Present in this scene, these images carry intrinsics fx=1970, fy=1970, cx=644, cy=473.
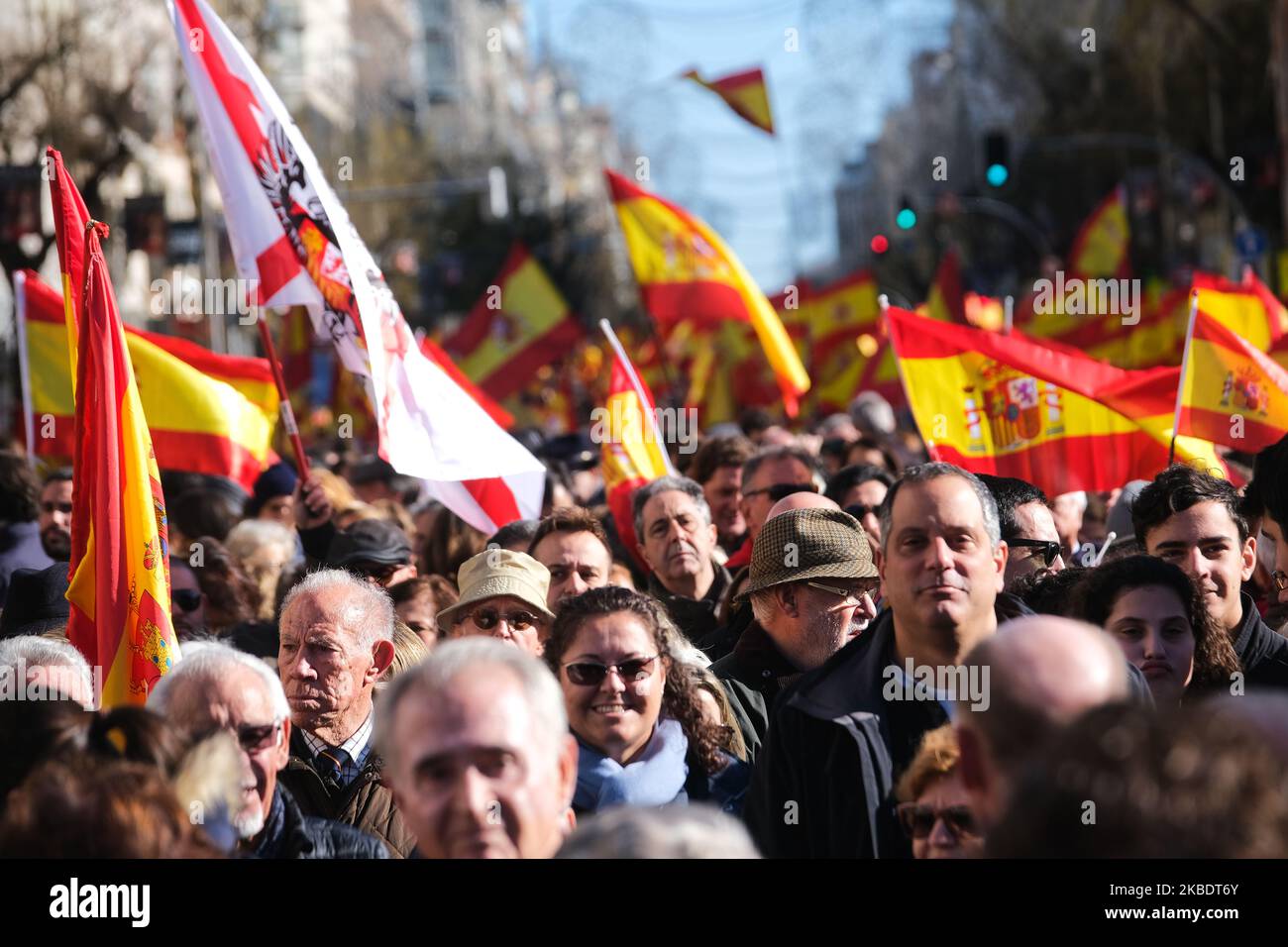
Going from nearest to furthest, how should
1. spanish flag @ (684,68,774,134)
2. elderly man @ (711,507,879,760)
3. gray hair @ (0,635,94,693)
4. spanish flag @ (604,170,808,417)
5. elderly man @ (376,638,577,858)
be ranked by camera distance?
elderly man @ (376,638,577,858) < gray hair @ (0,635,94,693) < elderly man @ (711,507,879,760) < spanish flag @ (604,170,808,417) < spanish flag @ (684,68,774,134)

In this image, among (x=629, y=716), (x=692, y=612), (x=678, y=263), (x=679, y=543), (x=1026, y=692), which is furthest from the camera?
(x=678, y=263)

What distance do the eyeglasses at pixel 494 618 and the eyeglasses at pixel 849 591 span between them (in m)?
0.99

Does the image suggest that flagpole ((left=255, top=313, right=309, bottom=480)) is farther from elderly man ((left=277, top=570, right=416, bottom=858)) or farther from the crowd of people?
elderly man ((left=277, top=570, right=416, bottom=858))

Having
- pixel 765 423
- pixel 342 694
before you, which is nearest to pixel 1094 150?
pixel 765 423

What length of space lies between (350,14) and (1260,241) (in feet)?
212

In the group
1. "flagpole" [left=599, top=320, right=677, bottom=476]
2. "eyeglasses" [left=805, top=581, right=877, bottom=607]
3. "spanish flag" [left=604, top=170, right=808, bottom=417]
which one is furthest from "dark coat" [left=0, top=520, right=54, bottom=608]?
"spanish flag" [left=604, top=170, right=808, bottom=417]

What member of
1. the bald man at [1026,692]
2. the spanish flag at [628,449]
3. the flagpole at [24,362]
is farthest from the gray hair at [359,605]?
the flagpole at [24,362]

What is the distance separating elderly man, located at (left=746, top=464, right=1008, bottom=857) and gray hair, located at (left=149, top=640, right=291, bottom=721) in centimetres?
111

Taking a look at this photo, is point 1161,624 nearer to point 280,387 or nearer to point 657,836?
point 657,836

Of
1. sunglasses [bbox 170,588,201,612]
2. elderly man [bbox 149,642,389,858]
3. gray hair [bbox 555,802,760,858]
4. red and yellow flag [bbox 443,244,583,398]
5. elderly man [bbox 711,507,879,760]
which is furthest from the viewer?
red and yellow flag [bbox 443,244,583,398]

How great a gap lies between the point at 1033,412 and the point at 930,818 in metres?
4.57

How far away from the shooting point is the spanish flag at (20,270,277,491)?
9.15 m

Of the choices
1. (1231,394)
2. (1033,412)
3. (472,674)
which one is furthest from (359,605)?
(1231,394)

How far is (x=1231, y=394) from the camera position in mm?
8422
